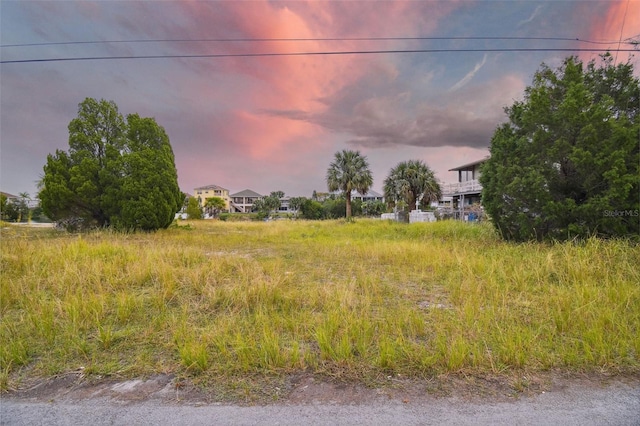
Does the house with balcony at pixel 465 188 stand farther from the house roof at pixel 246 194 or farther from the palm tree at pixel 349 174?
the house roof at pixel 246 194

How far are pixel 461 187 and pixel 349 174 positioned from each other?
42.0 feet

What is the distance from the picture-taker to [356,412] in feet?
7.30

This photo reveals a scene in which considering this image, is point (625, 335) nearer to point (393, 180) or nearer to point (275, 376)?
point (275, 376)

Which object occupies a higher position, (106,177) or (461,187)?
(461,187)

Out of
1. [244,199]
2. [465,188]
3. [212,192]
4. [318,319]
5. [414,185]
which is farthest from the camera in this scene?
[244,199]

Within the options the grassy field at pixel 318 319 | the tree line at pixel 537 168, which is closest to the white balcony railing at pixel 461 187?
the tree line at pixel 537 168

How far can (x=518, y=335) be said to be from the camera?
318 cm

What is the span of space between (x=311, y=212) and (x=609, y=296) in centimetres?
4719

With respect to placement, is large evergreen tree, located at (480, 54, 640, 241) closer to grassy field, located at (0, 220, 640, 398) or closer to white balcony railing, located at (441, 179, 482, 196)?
grassy field, located at (0, 220, 640, 398)

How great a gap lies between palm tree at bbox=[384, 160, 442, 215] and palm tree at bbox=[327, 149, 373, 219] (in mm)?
3733

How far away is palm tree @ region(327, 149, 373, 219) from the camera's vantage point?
123ft

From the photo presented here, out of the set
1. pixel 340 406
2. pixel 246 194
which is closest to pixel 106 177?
pixel 340 406

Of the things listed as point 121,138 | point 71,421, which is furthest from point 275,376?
point 121,138

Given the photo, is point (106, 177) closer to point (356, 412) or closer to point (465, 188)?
point (356, 412)
